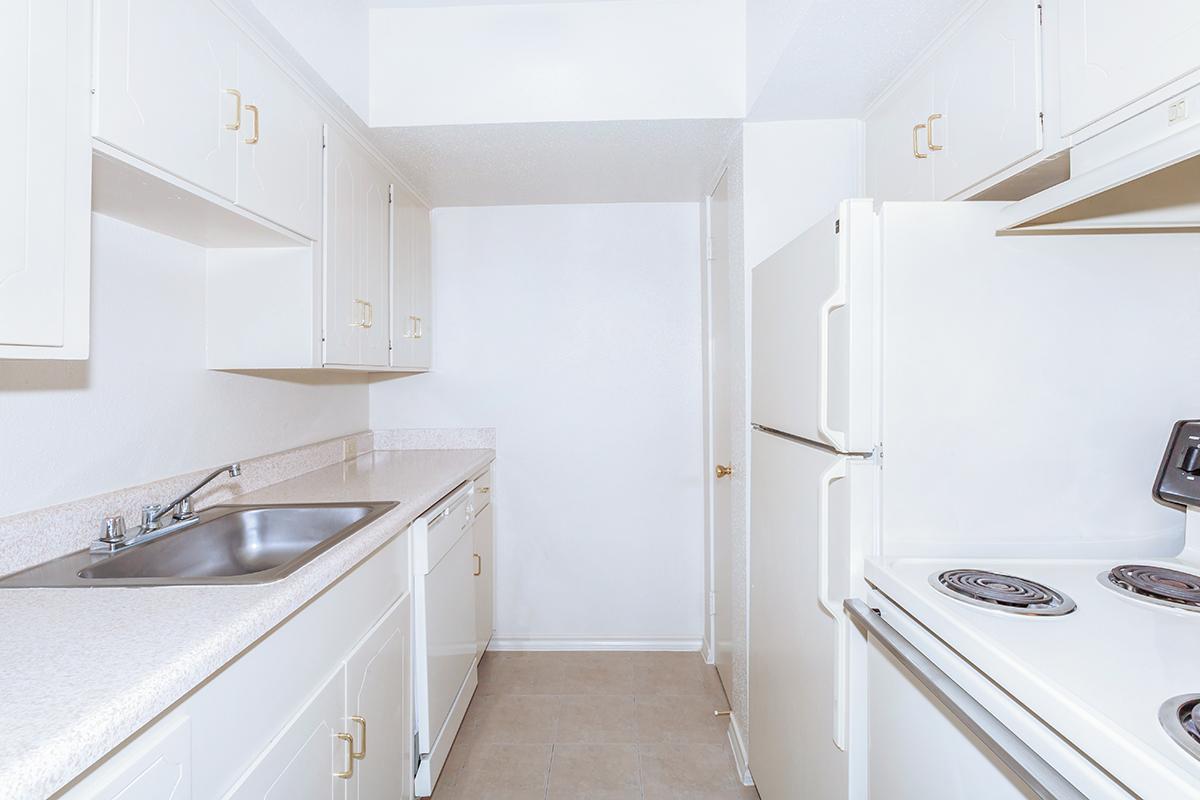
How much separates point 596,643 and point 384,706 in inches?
62.3

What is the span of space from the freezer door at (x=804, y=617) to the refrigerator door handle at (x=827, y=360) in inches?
1.7

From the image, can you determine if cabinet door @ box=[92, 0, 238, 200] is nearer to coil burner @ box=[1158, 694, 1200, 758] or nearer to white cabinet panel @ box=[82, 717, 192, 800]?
white cabinet panel @ box=[82, 717, 192, 800]

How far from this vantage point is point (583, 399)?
2924 mm

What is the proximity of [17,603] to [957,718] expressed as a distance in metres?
1.51

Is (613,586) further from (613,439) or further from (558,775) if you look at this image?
(558,775)

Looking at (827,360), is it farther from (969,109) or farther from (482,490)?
(482,490)

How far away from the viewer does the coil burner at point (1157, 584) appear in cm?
93

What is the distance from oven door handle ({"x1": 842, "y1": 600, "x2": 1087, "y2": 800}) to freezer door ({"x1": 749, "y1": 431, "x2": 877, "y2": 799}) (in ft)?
0.58

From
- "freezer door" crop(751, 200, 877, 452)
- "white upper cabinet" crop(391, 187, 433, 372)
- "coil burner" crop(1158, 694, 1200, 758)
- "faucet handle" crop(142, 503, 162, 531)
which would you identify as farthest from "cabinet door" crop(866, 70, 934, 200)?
"faucet handle" crop(142, 503, 162, 531)

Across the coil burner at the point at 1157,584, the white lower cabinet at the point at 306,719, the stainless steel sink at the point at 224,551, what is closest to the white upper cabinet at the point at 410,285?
the stainless steel sink at the point at 224,551

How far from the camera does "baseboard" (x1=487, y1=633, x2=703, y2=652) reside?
2.90m

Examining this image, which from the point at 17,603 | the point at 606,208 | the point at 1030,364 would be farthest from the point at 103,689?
the point at 606,208

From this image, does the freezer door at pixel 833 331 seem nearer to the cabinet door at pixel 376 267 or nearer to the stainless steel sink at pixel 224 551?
the stainless steel sink at pixel 224 551

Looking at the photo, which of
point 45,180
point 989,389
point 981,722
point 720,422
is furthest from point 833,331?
point 45,180
